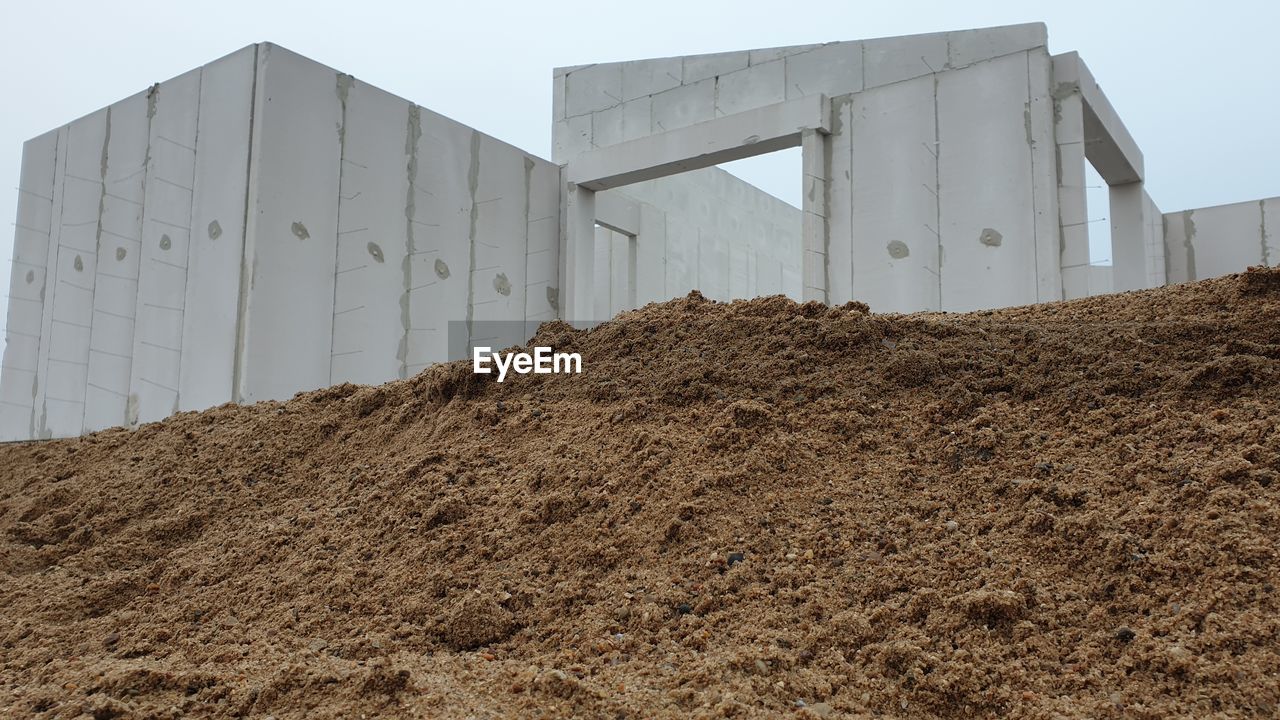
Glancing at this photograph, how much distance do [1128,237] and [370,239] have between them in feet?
23.8

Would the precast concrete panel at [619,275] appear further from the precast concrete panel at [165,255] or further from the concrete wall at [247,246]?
the precast concrete panel at [165,255]

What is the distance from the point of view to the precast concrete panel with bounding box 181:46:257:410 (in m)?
6.25

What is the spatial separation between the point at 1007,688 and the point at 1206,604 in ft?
1.26

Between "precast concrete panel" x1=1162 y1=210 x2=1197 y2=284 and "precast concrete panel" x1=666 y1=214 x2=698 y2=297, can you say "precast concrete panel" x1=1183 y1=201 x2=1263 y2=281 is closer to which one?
"precast concrete panel" x1=1162 y1=210 x2=1197 y2=284

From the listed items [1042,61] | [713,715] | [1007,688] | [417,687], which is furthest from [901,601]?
[1042,61]

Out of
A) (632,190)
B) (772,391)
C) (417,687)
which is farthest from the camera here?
(632,190)

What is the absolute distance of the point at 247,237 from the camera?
6.25m

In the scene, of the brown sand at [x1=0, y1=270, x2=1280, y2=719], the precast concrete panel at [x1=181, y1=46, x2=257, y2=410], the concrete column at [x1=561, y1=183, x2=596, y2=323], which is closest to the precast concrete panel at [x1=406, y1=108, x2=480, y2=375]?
the concrete column at [x1=561, y1=183, x2=596, y2=323]

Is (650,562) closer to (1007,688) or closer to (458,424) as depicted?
(1007,688)

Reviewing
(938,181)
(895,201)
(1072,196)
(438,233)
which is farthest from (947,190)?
(438,233)

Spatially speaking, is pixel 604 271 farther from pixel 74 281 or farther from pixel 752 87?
pixel 74 281

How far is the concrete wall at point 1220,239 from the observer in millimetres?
11273

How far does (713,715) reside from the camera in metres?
1.41

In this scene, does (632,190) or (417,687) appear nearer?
(417,687)
